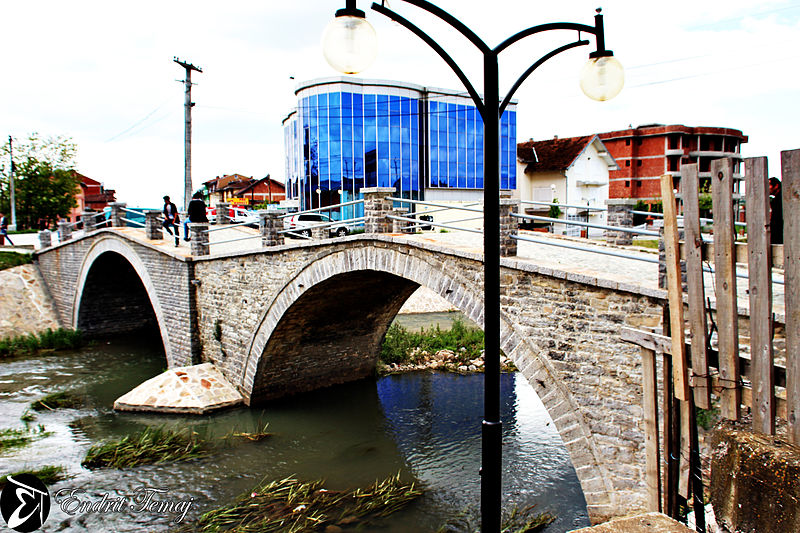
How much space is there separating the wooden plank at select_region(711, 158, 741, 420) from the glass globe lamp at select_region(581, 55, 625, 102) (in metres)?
1.69

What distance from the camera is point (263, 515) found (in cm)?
975

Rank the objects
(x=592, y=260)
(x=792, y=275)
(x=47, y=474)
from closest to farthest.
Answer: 1. (x=792, y=275)
2. (x=47, y=474)
3. (x=592, y=260)

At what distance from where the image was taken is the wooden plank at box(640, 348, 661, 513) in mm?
4738

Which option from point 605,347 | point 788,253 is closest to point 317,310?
point 605,347

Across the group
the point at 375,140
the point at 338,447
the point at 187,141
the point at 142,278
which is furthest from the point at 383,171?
the point at 338,447

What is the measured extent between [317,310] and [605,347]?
8.57 m

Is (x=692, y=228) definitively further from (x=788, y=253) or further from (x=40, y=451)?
(x=40, y=451)

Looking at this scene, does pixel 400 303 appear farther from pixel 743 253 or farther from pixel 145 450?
pixel 743 253

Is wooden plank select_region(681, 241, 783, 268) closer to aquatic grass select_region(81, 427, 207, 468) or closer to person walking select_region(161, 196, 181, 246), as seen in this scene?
aquatic grass select_region(81, 427, 207, 468)

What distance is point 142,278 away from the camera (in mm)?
18672

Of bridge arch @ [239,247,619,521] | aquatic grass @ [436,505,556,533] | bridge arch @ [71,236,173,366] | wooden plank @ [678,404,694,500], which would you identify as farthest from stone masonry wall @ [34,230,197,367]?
wooden plank @ [678,404,694,500]

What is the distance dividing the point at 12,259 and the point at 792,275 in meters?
29.7

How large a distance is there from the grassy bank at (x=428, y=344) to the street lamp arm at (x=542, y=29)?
46.6 ft

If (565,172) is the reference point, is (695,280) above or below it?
below
